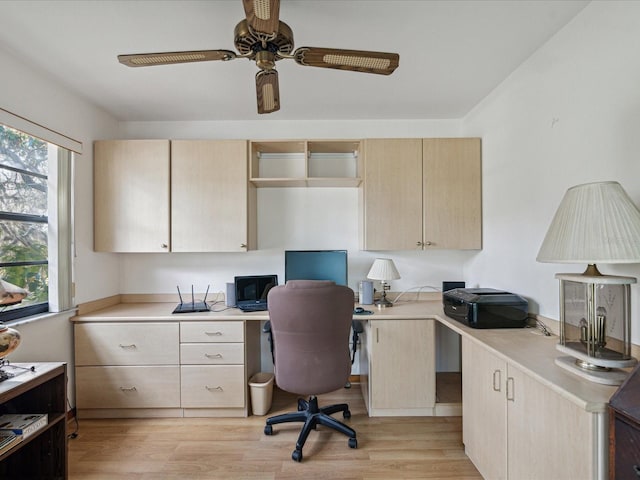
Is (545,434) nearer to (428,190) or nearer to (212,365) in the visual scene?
(428,190)

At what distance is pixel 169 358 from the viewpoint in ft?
7.93

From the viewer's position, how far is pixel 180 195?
2.72 metres

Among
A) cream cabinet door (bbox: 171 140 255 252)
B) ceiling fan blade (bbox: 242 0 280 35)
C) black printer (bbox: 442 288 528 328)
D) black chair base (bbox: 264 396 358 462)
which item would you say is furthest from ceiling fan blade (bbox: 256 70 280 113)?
black chair base (bbox: 264 396 358 462)

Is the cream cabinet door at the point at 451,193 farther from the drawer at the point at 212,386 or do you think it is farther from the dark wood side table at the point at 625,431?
the drawer at the point at 212,386

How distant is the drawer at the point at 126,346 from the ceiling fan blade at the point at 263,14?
2187mm

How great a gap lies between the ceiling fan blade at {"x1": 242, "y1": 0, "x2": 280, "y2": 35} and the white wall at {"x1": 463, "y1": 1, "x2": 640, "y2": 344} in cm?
155

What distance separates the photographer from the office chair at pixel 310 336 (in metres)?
1.91

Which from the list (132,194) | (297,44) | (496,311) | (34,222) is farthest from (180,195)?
(496,311)

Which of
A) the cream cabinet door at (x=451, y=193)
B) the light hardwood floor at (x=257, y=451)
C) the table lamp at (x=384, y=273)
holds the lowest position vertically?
the light hardwood floor at (x=257, y=451)

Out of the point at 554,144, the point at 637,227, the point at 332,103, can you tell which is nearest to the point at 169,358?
the point at 332,103

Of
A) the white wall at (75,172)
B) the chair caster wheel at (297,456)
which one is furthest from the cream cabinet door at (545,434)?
the white wall at (75,172)

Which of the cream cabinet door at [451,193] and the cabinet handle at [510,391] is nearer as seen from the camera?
the cabinet handle at [510,391]

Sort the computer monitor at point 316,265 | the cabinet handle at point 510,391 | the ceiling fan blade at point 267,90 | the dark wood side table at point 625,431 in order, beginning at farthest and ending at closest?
1. the computer monitor at point 316,265
2. the ceiling fan blade at point 267,90
3. the cabinet handle at point 510,391
4. the dark wood side table at point 625,431

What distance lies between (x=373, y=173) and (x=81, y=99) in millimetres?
2499
